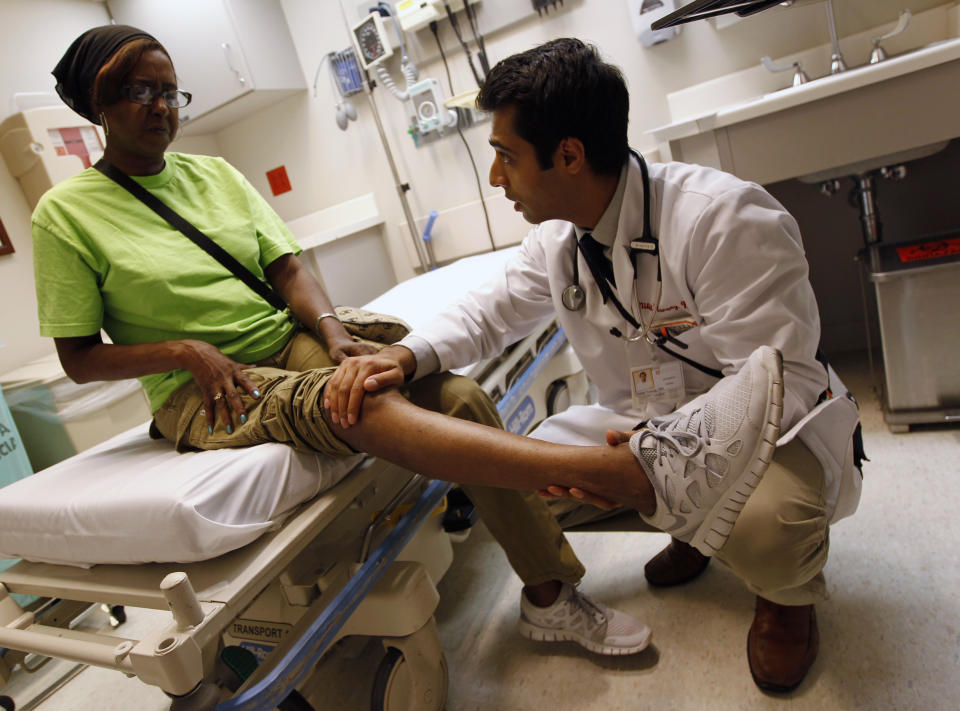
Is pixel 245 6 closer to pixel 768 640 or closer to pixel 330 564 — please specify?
pixel 330 564

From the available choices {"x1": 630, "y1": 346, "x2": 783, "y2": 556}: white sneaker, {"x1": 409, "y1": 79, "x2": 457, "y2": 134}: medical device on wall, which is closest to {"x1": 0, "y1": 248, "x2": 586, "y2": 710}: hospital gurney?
{"x1": 630, "y1": 346, "x2": 783, "y2": 556}: white sneaker


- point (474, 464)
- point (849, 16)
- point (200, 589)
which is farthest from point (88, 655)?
point (849, 16)

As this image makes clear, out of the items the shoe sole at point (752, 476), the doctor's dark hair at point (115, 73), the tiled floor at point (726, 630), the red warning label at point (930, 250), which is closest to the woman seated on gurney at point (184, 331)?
the doctor's dark hair at point (115, 73)

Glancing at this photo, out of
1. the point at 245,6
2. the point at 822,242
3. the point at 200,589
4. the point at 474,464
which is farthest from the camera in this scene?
the point at 245,6

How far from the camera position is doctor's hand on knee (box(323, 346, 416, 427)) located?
1.02 m

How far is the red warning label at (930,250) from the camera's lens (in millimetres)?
1659

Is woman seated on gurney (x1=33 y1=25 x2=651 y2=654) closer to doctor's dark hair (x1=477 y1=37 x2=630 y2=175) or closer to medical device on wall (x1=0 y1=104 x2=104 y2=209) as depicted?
doctor's dark hair (x1=477 y1=37 x2=630 y2=175)

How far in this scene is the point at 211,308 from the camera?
1.28 m

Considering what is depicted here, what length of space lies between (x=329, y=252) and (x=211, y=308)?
1456 millimetres

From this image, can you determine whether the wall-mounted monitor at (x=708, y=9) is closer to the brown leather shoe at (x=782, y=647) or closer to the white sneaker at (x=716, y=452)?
the white sneaker at (x=716, y=452)

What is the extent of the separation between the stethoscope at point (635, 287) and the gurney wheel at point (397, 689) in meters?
0.73

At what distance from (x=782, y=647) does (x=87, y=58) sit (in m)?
1.66

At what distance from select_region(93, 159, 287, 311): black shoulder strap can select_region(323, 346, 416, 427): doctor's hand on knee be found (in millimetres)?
427

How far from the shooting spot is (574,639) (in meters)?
1.26
